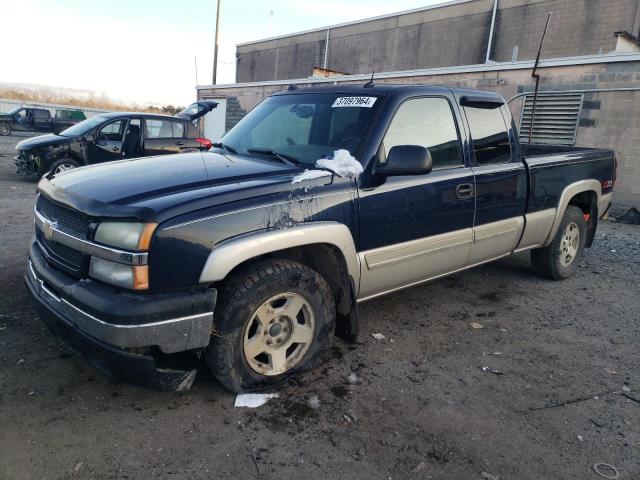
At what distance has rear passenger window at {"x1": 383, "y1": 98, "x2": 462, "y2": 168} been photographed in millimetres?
3510

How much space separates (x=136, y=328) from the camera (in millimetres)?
2369

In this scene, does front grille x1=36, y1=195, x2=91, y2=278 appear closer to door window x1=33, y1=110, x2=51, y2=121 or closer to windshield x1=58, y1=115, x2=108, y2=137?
windshield x1=58, y1=115, x2=108, y2=137

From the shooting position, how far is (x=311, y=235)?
9.41ft

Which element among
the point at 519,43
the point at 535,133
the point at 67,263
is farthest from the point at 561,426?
the point at 519,43

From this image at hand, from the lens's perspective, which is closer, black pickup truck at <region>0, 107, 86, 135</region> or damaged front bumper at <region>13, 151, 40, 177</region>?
damaged front bumper at <region>13, 151, 40, 177</region>

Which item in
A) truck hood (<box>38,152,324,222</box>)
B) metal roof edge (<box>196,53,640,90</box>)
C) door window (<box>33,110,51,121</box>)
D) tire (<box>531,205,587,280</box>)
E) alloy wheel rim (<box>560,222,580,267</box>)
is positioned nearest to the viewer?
truck hood (<box>38,152,324,222</box>)

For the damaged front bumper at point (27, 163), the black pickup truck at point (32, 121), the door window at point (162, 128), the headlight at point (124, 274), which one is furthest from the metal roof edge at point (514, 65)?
the black pickup truck at point (32, 121)

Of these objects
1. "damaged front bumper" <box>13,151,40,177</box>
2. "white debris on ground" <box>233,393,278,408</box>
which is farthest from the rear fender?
"damaged front bumper" <box>13,151,40,177</box>

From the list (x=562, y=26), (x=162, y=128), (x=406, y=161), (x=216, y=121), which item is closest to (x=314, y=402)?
(x=406, y=161)

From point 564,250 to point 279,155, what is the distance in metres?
3.68

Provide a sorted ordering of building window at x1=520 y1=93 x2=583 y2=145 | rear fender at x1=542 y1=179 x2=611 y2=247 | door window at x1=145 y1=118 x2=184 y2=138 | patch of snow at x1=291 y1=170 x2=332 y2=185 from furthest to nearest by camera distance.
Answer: building window at x1=520 y1=93 x2=583 y2=145 → door window at x1=145 y1=118 x2=184 y2=138 → rear fender at x1=542 y1=179 x2=611 y2=247 → patch of snow at x1=291 y1=170 x2=332 y2=185

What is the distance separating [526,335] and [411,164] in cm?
194

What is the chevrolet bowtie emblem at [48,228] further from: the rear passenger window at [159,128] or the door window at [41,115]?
the door window at [41,115]

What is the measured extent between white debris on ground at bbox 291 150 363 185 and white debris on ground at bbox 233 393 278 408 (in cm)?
137
